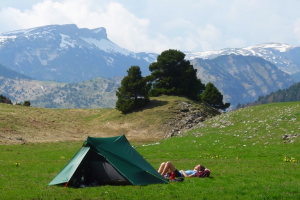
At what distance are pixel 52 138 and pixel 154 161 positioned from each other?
31500mm

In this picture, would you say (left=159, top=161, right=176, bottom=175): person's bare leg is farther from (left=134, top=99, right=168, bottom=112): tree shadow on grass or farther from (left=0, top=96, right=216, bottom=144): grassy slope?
(left=134, top=99, right=168, bottom=112): tree shadow on grass

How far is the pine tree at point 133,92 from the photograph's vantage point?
75250 millimetres

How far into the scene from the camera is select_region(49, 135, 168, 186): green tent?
19.6 metres

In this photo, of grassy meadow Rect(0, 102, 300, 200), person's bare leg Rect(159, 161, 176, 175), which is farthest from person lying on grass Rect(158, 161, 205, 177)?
grassy meadow Rect(0, 102, 300, 200)

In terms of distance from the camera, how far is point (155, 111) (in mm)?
72812

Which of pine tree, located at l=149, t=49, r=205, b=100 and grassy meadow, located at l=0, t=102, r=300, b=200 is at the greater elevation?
pine tree, located at l=149, t=49, r=205, b=100

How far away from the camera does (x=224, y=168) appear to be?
83.4ft

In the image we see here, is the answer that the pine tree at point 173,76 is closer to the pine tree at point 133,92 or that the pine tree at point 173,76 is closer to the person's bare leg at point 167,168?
the pine tree at point 133,92

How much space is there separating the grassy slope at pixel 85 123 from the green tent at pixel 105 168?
36.7 metres

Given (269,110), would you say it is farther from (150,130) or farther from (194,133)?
(150,130)

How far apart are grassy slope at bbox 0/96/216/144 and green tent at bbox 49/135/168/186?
36.7 m

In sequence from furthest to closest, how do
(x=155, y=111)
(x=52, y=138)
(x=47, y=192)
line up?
(x=155, y=111) < (x=52, y=138) < (x=47, y=192)

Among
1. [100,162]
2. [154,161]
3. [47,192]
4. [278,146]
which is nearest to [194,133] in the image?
[278,146]

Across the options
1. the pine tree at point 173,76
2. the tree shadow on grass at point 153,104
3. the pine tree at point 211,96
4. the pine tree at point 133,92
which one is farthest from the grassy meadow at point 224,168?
the pine tree at point 211,96
